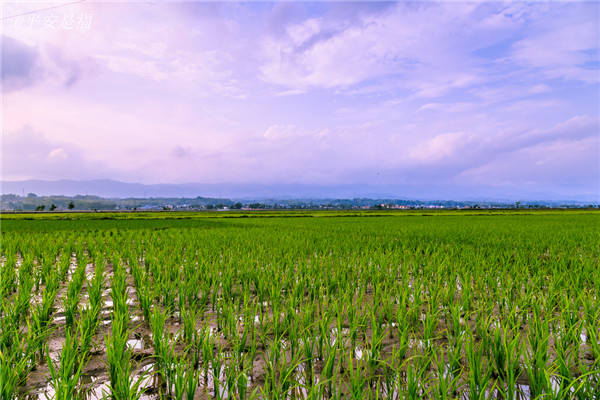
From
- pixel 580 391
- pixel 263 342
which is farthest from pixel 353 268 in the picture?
pixel 580 391

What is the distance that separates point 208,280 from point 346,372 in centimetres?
285

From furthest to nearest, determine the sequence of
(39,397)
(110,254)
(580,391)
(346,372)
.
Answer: (110,254)
(346,372)
(39,397)
(580,391)

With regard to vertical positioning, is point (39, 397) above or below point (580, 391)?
below

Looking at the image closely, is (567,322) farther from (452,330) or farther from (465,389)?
(465,389)

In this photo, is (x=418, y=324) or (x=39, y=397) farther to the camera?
(x=418, y=324)

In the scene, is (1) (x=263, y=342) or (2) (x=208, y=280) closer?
(1) (x=263, y=342)

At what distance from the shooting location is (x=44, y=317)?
3211 millimetres

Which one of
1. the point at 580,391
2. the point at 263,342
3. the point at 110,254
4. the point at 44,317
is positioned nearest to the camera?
the point at 580,391

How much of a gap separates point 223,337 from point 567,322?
3325mm

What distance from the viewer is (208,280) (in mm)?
4699

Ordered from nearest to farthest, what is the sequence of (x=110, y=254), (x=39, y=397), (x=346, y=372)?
1. (x=39, y=397)
2. (x=346, y=372)
3. (x=110, y=254)

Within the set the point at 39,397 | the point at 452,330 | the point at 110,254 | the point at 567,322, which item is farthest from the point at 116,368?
the point at 110,254

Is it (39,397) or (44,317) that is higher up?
(44,317)

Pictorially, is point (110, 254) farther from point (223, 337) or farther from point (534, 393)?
point (534, 393)
